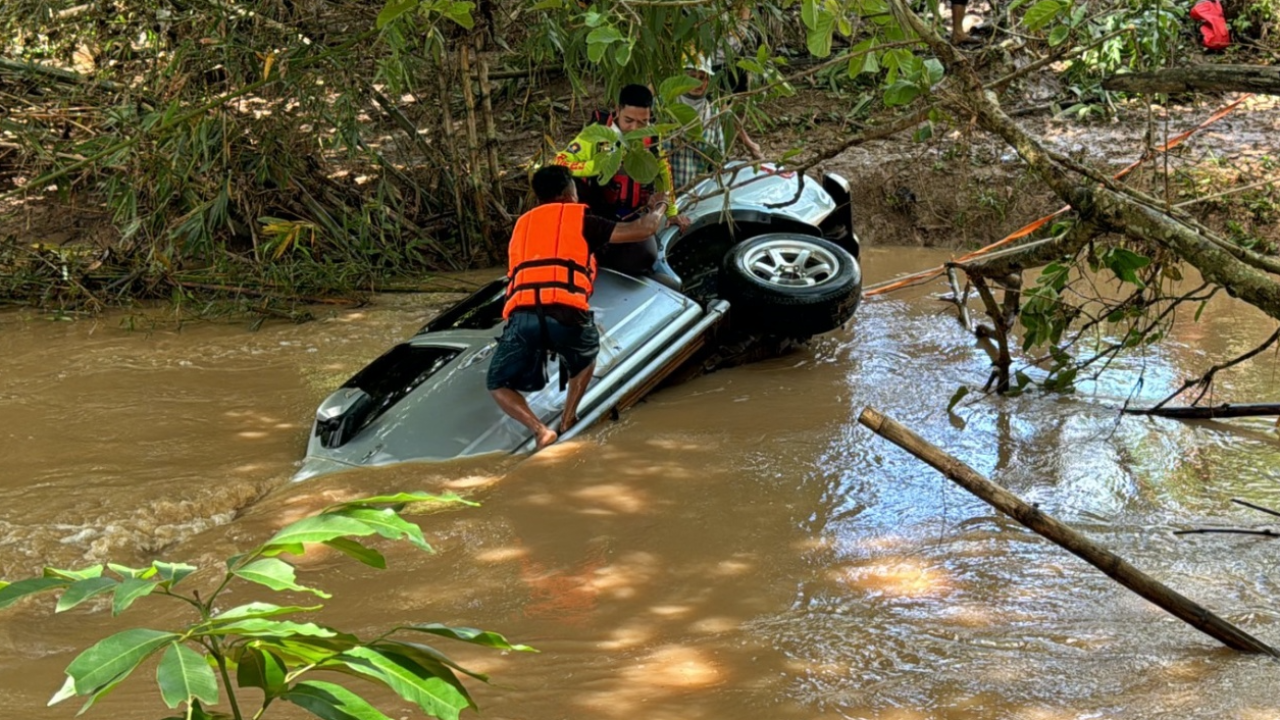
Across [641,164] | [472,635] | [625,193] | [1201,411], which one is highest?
[641,164]

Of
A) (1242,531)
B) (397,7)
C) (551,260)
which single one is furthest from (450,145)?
(1242,531)

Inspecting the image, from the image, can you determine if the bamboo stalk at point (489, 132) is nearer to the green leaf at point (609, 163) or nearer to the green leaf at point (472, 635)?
the green leaf at point (609, 163)

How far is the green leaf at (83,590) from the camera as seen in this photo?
1112 millimetres

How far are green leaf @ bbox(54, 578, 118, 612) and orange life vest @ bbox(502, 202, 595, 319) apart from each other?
13.9 feet

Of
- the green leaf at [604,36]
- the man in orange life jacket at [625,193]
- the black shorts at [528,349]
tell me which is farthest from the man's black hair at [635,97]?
the green leaf at [604,36]

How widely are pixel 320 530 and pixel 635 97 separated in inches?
197

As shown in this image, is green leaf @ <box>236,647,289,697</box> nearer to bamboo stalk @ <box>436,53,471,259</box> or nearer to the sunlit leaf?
the sunlit leaf

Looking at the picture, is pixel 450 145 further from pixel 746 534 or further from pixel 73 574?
pixel 73 574

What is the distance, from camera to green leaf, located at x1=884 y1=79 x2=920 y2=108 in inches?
168

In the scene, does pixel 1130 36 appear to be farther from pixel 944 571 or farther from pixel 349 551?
pixel 349 551

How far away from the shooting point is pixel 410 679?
48.7 inches

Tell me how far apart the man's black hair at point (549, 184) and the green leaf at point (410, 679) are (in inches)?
179

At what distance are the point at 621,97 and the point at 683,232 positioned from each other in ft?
3.79

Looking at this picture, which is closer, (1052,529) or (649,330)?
(1052,529)
